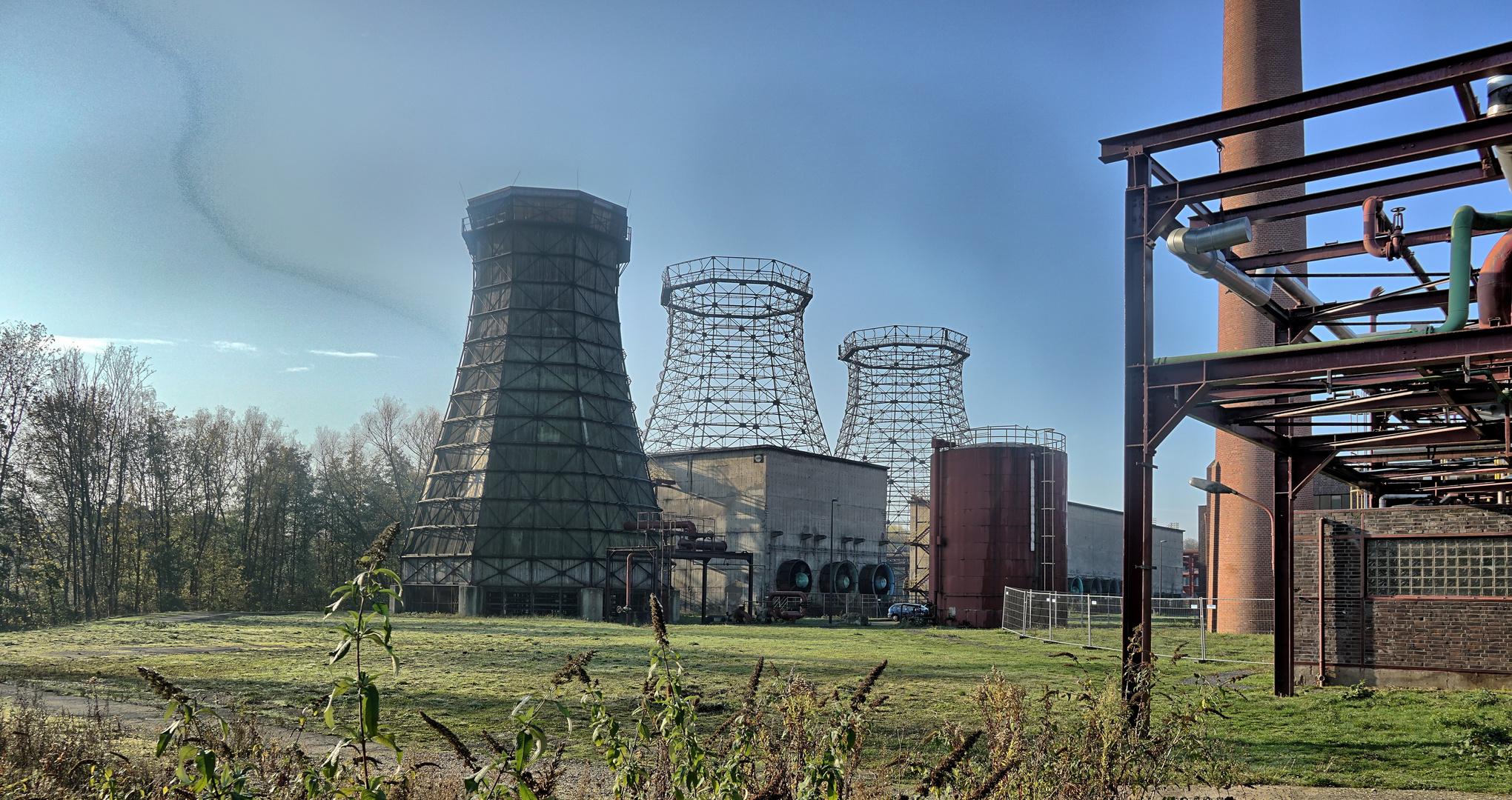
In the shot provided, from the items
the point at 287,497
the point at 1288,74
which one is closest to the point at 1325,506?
the point at 1288,74

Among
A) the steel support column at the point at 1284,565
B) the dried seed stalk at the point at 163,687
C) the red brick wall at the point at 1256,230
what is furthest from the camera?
the red brick wall at the point at 1256,230

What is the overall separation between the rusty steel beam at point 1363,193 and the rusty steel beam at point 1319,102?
1.93 feet

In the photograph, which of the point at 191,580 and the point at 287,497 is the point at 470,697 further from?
the point at 287,497

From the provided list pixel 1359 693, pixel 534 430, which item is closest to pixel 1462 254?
pixel 1359 693

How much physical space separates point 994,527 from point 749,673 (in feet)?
88.8

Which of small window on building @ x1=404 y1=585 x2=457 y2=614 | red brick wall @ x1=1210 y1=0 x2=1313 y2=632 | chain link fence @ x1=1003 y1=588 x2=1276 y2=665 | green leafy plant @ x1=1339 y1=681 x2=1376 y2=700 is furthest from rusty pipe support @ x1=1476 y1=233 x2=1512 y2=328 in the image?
small window on building @ x1=404 y1=585 x2=457 y2=614

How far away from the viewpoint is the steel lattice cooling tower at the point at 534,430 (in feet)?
155

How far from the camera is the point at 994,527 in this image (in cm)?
4303

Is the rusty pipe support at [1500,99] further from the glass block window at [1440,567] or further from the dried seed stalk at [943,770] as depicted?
the dried seed stalk at [943,770]

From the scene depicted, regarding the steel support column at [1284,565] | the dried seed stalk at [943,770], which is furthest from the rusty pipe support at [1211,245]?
the dried seed stalk at [943,770]

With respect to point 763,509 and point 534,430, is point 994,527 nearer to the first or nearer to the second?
point 763,509

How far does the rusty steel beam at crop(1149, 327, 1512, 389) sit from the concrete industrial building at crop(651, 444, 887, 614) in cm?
3880

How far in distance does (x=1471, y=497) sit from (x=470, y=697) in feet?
62.6

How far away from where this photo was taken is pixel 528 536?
47.7m
